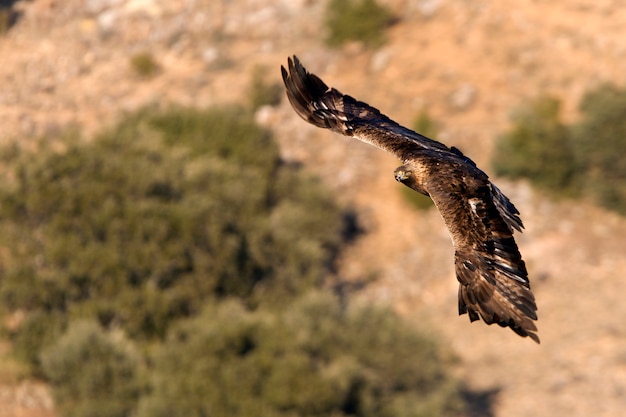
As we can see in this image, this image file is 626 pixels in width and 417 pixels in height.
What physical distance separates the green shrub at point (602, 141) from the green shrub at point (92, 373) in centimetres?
→ 1470

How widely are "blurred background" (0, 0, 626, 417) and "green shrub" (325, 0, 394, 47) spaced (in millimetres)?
71

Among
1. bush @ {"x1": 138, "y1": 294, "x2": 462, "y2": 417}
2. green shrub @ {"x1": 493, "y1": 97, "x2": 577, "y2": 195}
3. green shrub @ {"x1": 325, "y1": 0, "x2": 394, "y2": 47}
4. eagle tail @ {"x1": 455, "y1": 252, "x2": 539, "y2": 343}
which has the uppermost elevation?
green shrub @ {"x1": 325, "y1": 0, "x2": 394, "y2": 47}

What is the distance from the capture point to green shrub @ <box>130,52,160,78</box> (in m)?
39.9

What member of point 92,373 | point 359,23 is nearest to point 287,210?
point 359,23

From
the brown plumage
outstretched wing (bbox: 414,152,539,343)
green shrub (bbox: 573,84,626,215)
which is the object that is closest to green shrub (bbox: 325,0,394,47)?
green shrub (bbox: 573,84,626,215)

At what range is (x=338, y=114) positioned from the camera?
14.3m

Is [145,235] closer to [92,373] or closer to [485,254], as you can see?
[92,373]

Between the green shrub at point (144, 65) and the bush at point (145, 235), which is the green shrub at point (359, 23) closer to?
the green shrub at point (144, 65)

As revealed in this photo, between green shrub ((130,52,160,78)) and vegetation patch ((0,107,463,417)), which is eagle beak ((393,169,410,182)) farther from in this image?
green shrub ((130,52,160,78))

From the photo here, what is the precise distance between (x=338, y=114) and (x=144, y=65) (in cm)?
2642

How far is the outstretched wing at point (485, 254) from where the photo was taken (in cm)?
1112

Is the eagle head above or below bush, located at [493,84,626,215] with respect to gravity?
below

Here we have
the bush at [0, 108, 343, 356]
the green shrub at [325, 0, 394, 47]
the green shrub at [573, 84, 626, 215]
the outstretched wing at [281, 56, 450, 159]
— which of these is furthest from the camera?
the green shrub at [325, 0, 394, 47]

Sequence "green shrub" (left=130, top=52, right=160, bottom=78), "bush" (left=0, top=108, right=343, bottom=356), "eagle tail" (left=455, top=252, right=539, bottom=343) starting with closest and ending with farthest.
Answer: "eagle tail" (left=455, top=252, right=539, bottom=343)
"bush" (left=0, top=108, right=343, bottom=356)
"green shrub" (left=130, top=52, right=160, bottom=78)
